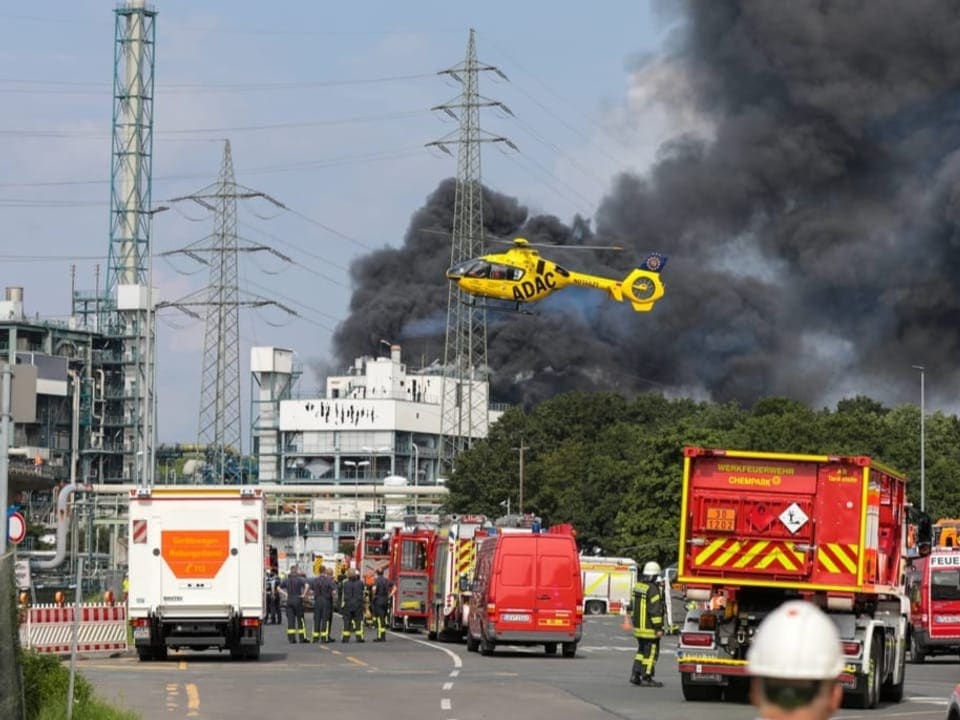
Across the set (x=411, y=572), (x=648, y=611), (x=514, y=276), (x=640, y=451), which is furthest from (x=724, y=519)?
(x=640, y=451)

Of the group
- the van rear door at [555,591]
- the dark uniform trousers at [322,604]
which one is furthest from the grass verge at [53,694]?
the dark uniform trousers at [322,604]

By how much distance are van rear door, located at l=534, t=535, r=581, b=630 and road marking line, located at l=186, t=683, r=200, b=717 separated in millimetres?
10251

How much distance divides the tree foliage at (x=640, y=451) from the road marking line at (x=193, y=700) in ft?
242

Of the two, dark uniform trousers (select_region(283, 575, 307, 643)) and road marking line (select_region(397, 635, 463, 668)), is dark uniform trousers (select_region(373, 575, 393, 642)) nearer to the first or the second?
road marking line (select_region(397, 635, 463, 668))

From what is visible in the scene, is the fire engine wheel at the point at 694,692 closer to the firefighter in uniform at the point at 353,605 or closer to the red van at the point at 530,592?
the red van at the point at 530,592

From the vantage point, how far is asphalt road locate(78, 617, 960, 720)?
2261 cm

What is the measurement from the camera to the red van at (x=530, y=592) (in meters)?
36.3

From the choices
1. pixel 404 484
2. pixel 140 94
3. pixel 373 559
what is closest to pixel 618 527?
pixel 373 559

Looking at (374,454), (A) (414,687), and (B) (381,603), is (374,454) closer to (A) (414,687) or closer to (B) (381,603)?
(B) (381,603)

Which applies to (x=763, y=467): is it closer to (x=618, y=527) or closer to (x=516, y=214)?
(x=618, y=527)

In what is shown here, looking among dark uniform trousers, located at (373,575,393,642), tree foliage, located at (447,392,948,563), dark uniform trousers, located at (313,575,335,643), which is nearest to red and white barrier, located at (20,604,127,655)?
dark uniform trousers, located at (313,575,335,643)

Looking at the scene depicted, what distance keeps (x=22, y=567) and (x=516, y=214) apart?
154 m

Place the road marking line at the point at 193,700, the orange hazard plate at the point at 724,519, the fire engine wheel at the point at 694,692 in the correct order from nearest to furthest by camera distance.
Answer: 1. the road marking line at the point at 193,700
2. the fire engine wheel at the point at 694,692
3. the orange hazard plate at the point at 724,519

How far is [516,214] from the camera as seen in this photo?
619ft
